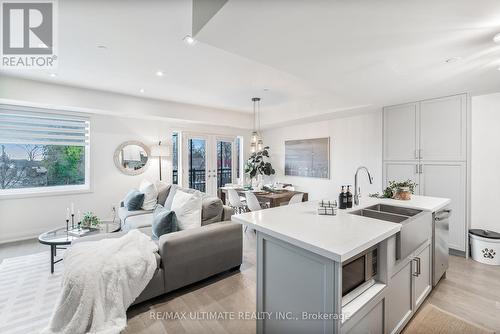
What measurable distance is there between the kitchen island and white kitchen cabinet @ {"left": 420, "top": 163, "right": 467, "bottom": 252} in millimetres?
1992

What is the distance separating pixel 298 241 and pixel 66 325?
1906 mm

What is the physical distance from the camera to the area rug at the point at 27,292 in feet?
6.16

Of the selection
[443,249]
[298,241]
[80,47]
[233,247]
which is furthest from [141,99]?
[443,249]

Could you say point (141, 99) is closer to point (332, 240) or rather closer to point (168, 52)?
point (168, 52)

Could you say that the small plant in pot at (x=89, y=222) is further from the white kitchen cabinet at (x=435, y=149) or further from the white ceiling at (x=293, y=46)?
the white kitchen cabinet at (x=435, y=149)

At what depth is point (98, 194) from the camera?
Result: 4551mm

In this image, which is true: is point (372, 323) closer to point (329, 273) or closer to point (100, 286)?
point (329, 273)

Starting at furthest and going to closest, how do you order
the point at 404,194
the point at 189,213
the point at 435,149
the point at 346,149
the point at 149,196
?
the point at 346,149, the point at 149,196, the point at 435,149, the point at 189,213, the point at 404,194

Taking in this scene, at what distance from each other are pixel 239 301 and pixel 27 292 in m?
2.21

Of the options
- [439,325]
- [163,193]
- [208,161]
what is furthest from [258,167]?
[439,325]

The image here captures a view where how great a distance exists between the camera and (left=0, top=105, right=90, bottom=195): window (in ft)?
12.7

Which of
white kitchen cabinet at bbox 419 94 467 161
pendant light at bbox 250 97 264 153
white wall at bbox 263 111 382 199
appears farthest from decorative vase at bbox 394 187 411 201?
pendant light at bbox 250 97 264 153

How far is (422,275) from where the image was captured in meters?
2.03

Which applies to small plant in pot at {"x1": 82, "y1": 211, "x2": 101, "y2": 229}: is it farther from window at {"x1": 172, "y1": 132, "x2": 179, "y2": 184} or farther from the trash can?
the trash can
